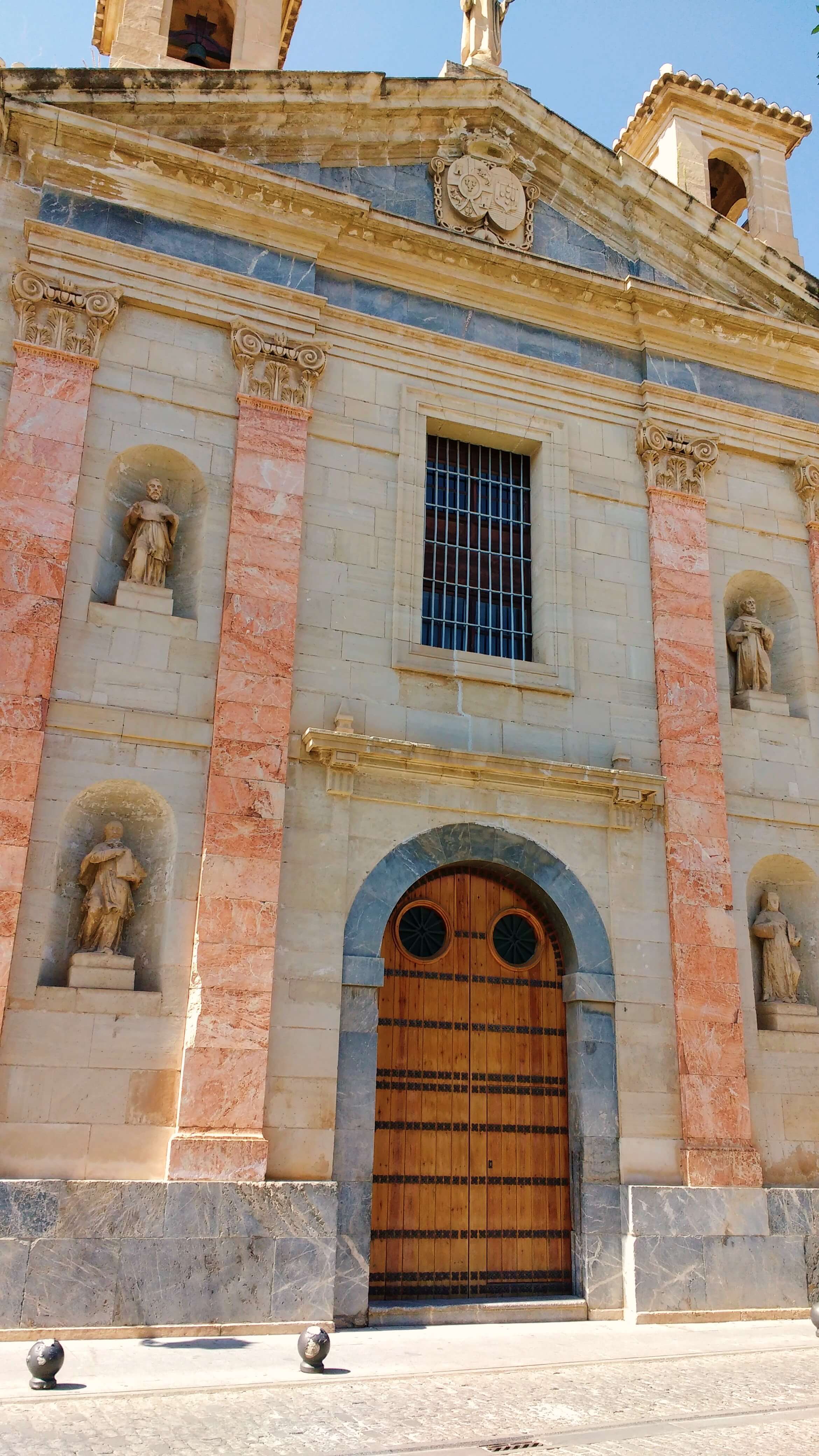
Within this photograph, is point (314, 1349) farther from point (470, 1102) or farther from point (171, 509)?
point (171, 509)

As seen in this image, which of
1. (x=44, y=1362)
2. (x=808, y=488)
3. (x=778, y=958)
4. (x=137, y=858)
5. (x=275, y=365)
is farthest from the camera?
(x=808, y=488)

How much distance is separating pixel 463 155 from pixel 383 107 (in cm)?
116

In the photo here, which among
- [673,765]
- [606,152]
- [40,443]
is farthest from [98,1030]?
[606,152]

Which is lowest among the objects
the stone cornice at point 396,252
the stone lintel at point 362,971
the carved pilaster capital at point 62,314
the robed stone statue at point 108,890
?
the stone lintel at point 362,971

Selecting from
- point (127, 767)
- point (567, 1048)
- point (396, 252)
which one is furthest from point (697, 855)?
point (396, 252)

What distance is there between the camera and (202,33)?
50.6ft

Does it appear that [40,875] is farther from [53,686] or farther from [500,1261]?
[500,1261]

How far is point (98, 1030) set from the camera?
31.8 ft

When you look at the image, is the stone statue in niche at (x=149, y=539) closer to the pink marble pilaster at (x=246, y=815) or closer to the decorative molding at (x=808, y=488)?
the pink marble pilaster at (x=246, y=815)

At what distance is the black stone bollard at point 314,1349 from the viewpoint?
7.68 metres

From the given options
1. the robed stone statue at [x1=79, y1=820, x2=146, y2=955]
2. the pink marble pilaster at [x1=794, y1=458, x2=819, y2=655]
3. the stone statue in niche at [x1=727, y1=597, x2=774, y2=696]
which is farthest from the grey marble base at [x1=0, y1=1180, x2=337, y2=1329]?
the pink marble pilaster at [x1=794, y1=458, x2=819, y2=655]

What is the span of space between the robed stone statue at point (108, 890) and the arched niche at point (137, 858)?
12cm

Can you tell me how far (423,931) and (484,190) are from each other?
28.3ft

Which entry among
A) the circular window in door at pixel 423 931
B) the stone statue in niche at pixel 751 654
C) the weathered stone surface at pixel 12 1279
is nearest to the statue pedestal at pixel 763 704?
the stone statue in niche at pixel 751 654
